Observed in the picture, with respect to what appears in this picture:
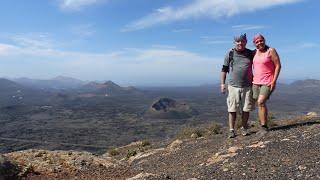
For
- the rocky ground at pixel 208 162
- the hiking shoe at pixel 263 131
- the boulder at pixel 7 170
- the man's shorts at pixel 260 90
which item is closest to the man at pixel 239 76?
the man's shorts at pixel 260 90

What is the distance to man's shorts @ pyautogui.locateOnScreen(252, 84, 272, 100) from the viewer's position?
11258 millimetres

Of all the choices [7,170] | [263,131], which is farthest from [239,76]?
[7,170]

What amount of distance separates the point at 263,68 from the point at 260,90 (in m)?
0.53

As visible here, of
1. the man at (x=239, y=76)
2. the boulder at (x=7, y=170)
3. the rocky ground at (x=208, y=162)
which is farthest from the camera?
the man at (x=239, y=76)

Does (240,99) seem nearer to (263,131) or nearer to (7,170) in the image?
(263,131)

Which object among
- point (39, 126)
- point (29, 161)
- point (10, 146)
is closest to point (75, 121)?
point (39, 126)

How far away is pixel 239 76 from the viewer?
11.8 m

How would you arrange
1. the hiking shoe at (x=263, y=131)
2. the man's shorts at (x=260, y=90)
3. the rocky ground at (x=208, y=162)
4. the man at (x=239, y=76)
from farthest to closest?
the hiking shoe at (x=263, y=131) < the man at (x=239, y=76) < the man's shorts at (x=260, y=90) < the rocky ground at (x=208, y=162)

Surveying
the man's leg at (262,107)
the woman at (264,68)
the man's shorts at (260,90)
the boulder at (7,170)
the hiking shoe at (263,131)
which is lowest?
the boulder at (7,170)

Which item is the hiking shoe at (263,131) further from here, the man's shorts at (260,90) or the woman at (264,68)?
the man's shorts at (260,90)

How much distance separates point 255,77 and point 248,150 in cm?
183

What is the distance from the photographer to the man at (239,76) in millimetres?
11680

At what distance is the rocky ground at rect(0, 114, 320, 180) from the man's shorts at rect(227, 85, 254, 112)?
0.77 metres

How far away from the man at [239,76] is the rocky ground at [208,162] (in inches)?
34.6
